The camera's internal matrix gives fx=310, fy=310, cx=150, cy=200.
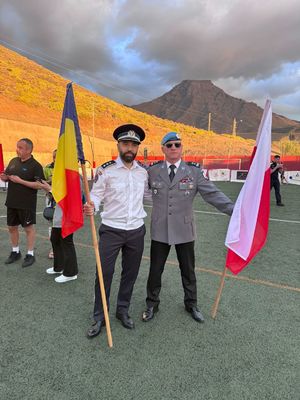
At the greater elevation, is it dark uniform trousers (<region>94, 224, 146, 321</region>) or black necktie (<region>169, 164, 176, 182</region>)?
black necktie (<region>169, 164, 176, 182</region>)

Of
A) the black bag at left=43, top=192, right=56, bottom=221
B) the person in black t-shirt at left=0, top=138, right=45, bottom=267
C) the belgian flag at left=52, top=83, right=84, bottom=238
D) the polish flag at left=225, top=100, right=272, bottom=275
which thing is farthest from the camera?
the black bag at left=43, top=192, right=56, bottom=221

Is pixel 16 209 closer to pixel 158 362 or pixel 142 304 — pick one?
pixel 142 304

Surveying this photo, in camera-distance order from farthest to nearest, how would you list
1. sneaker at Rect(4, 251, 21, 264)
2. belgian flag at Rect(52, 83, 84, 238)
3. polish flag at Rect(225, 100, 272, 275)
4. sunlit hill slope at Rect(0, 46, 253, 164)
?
sunlit hill slope at Rect(0, 46, 253, 164)
sneaker at Rect(4, 251, 21, 264)
polish flag at Rect(225, 100, 272, 275)
belgian flag at Rect(52, 83, 84, 238)

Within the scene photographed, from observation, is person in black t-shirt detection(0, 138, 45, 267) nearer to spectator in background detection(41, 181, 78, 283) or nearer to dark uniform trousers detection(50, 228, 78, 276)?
spectator in background detection(41, 181, 78, 283)

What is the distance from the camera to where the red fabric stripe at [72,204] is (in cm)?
292

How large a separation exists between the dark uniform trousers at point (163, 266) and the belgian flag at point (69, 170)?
0.89 metres

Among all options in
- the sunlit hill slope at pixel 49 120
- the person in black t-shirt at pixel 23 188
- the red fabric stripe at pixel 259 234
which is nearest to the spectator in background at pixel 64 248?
the person in black t-shirt at pixel 23 188

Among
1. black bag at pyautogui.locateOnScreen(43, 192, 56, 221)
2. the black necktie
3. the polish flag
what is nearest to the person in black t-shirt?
black bag at pyautogui.locateOnScreen(43, 192, 56, 221)

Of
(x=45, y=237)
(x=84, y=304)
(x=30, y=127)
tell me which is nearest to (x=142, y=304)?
(x=84, y=304)

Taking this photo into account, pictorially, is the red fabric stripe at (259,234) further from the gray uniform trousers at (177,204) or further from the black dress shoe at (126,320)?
the black dress shoe at (126,320)

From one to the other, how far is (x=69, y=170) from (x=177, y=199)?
43.2 inches

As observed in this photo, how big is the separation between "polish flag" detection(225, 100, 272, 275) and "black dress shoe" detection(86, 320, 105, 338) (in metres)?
1.41

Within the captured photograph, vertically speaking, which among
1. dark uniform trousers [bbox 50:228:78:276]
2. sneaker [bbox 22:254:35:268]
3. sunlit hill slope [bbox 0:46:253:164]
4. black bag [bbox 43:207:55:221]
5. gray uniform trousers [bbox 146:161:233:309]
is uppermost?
sunlit hill slope [bbox 0:46:253:164]

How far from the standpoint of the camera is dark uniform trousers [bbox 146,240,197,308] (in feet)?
10.8
